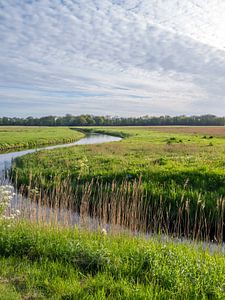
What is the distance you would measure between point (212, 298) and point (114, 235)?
356 cm

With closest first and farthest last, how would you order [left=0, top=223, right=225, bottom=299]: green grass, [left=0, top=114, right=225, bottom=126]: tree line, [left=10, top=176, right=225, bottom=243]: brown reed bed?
[left=0, top=223, right=225, bottom=299]: green grass, [left=10, top=176, right=225, bottom=243]: brown reed bed, [left=0, top=114, right=225, bottom=126]: tree line

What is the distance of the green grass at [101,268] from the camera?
203 inches

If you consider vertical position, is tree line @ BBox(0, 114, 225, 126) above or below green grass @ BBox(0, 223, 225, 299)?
above

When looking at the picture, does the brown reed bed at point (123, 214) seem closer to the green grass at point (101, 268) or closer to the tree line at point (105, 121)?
the green grass at point (101, 268)

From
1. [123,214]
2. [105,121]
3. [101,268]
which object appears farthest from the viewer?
[105,121]

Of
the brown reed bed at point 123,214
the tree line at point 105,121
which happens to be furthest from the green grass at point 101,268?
the tree line at point 105,121

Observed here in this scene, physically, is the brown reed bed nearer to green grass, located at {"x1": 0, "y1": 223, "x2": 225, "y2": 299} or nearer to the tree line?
green grass, located at {"x1": 0, "y1": 223, "x2": 225, "y2": 299}

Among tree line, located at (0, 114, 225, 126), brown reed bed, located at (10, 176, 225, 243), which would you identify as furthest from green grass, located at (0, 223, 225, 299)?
tree line, located at (0, 114, 225, 126)

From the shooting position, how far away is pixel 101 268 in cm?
607

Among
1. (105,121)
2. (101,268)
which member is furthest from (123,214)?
(105,121)

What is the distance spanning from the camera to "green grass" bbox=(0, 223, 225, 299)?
5.17 meters

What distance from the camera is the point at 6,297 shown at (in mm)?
4910

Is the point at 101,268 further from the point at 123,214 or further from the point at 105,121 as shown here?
the point at 105,121

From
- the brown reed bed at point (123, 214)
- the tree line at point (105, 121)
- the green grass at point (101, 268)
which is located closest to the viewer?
the green grass at point (101, 268)
